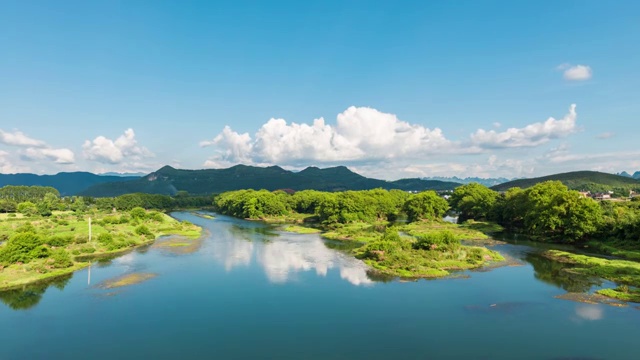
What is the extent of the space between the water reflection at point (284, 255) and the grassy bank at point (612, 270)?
1052 inches

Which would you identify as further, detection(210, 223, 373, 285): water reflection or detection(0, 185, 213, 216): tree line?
detection(0, 185, 213, 216): tree line

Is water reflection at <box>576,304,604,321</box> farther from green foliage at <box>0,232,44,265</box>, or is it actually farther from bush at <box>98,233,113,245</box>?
bush at <box>98,233,113,245</box>

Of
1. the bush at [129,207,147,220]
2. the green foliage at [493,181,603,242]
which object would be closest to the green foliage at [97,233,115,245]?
the bush at [129,207,147,220]

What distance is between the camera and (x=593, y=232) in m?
67.8

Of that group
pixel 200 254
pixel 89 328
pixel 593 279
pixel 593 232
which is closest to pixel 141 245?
pixel 200 254

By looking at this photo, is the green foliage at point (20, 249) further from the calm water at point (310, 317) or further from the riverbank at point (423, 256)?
the riverbank at point (423, 256)

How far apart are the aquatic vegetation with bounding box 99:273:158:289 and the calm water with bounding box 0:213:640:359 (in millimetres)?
1322

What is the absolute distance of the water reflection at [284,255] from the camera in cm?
4959

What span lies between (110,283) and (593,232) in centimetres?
7882

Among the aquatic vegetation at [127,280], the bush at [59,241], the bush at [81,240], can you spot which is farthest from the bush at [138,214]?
the aquatic vegetation at [127,280]

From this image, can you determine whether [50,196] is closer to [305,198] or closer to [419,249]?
[305,198]

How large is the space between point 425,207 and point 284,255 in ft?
190

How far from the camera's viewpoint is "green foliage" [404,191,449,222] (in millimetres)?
105438

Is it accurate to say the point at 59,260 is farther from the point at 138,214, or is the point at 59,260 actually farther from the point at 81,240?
the point at 138,214
